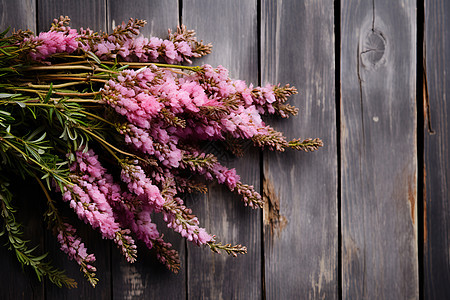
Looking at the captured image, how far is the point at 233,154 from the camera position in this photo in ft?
3.86

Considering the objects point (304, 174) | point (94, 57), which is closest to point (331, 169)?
point (304, 174)

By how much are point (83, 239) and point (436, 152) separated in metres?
1.12

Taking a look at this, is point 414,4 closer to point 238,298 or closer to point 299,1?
point 299,1

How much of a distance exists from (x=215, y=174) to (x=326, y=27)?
1.87 feet

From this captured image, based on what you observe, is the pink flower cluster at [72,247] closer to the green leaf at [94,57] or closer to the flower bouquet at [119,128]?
the flower bouquet at [119,128]

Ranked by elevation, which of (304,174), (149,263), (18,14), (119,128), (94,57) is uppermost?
(18,14)

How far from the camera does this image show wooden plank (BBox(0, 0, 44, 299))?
111 centimetres

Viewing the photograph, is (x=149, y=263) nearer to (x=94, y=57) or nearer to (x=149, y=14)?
(x=94, y=57)

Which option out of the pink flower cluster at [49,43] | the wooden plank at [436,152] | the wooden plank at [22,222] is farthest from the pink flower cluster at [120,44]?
the wooden plank at [436,152]

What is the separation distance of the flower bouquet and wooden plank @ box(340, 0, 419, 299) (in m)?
0.22

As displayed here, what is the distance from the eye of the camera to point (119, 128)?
0.92 m

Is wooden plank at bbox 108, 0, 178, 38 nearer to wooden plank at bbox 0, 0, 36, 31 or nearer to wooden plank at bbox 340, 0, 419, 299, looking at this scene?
wooden plank at bbox 0, 0, 36, 31

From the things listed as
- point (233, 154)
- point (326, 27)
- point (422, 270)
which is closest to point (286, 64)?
point (326, 27)

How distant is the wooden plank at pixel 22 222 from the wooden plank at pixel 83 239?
0.09ft
